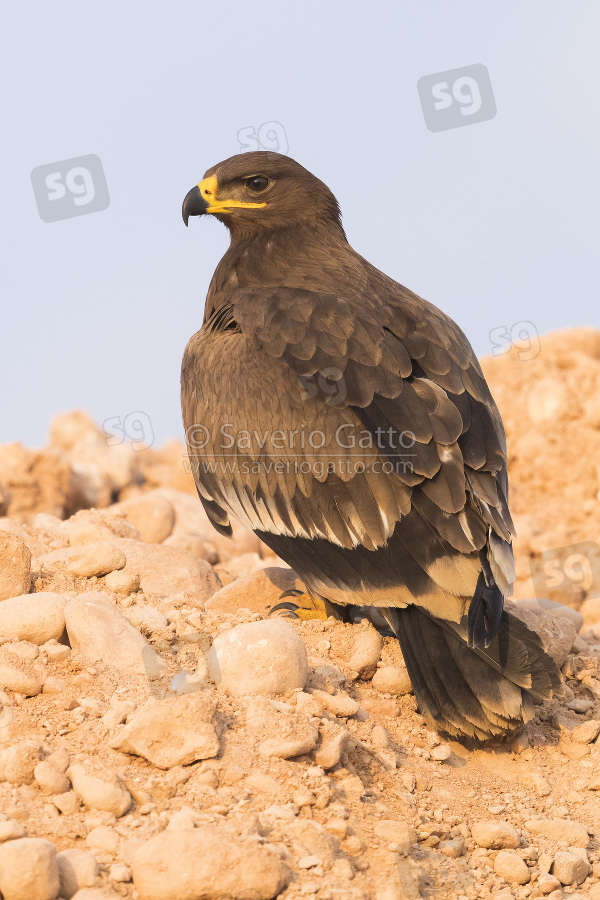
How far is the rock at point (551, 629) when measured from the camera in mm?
6039

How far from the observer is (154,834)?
362 centimetres

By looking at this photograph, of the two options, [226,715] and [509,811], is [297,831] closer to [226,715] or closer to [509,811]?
[226,715]

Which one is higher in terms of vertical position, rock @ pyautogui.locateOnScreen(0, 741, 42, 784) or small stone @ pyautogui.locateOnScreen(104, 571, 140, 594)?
small stone @ pyautogui.locateOnScreen(104, 571, 140, 594)

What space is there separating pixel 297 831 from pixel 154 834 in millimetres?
569

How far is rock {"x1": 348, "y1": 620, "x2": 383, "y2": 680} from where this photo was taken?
543 cm

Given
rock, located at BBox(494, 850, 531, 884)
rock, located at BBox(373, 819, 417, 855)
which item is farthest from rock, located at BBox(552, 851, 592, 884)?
rock, located at BBox(373, 819, 417, 855)

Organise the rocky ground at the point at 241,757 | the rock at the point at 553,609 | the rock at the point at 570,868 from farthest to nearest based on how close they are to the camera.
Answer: the rock at the point at 553,609 → the rock at the point at 570,868 → the rocky ground at the point at 241,757

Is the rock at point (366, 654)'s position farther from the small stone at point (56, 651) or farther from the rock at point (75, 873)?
the rock at point (75, 873)

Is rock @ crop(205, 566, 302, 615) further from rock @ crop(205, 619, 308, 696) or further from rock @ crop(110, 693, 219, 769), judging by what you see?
rock @ crop(110, 693, 219, 769)

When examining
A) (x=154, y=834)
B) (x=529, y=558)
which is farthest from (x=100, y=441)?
(x=154, y=834)

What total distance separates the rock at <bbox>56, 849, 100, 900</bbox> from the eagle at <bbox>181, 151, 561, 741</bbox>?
2249 millimetres

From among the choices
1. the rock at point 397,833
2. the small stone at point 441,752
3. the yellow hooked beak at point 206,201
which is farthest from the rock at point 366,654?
the yellow hooked beak at point 206,201

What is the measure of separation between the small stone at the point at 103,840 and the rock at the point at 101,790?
0.12m

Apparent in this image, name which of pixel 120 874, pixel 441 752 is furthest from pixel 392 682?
pixel 120 874
